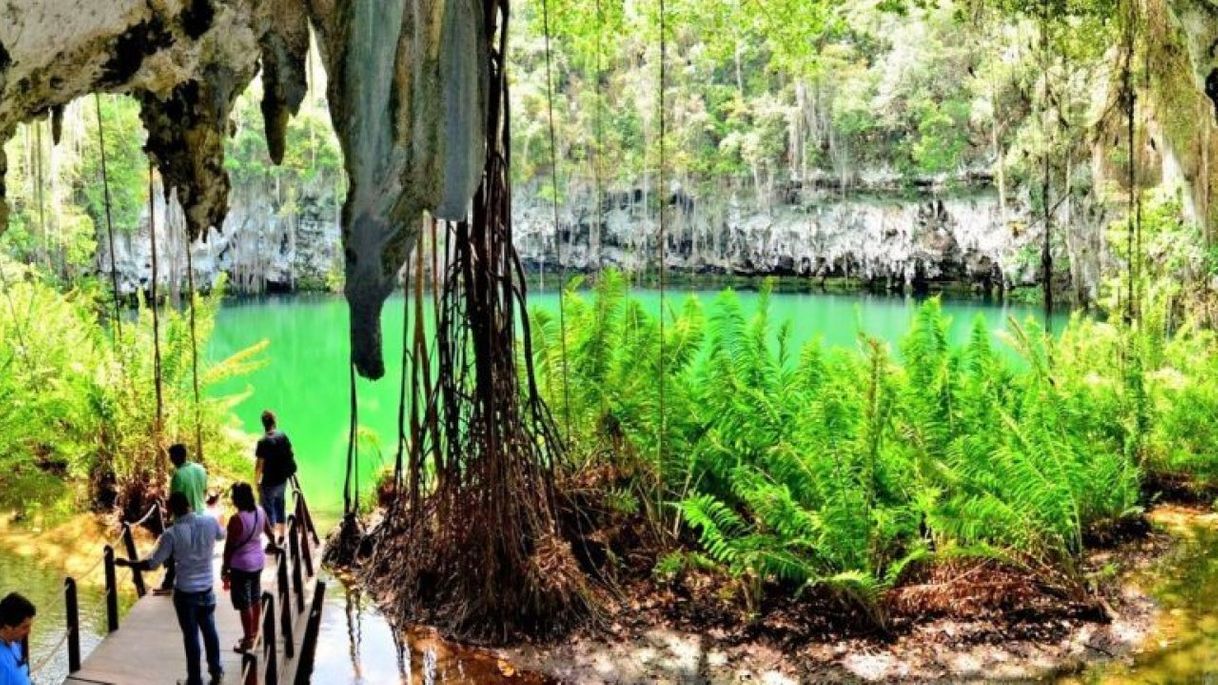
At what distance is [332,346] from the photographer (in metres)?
29.2

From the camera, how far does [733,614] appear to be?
6.89 metres

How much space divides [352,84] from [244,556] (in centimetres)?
257

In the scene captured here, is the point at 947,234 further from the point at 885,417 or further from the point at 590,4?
the point at 885,417

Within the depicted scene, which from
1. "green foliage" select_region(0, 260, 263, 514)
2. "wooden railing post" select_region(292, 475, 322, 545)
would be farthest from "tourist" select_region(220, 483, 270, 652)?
"green foliage" select_region(0, 260, 263, 514)

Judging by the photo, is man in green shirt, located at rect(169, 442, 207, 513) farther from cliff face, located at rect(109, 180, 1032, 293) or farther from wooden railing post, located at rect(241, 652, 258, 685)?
cliff face, located at rect(109, 180, 1032, 293)

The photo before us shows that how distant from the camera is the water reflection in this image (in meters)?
6.21

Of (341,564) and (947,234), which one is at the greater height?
(947,234)

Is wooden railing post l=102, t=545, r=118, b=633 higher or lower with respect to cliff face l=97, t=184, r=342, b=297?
lower

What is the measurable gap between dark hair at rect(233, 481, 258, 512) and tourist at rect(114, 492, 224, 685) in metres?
0.33

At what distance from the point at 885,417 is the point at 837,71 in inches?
1181

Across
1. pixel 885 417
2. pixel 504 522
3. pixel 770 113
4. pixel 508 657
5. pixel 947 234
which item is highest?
pixel 770 113

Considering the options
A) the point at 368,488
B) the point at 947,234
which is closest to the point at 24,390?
the point at 368,488

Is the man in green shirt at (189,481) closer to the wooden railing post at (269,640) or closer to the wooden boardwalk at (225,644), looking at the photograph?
the wooden boardwalk at (225,644)

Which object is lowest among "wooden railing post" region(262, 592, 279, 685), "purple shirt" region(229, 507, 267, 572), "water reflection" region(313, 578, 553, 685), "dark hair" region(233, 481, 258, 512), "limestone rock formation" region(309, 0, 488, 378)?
"water reflection" region(313, 578, 553, 685)
